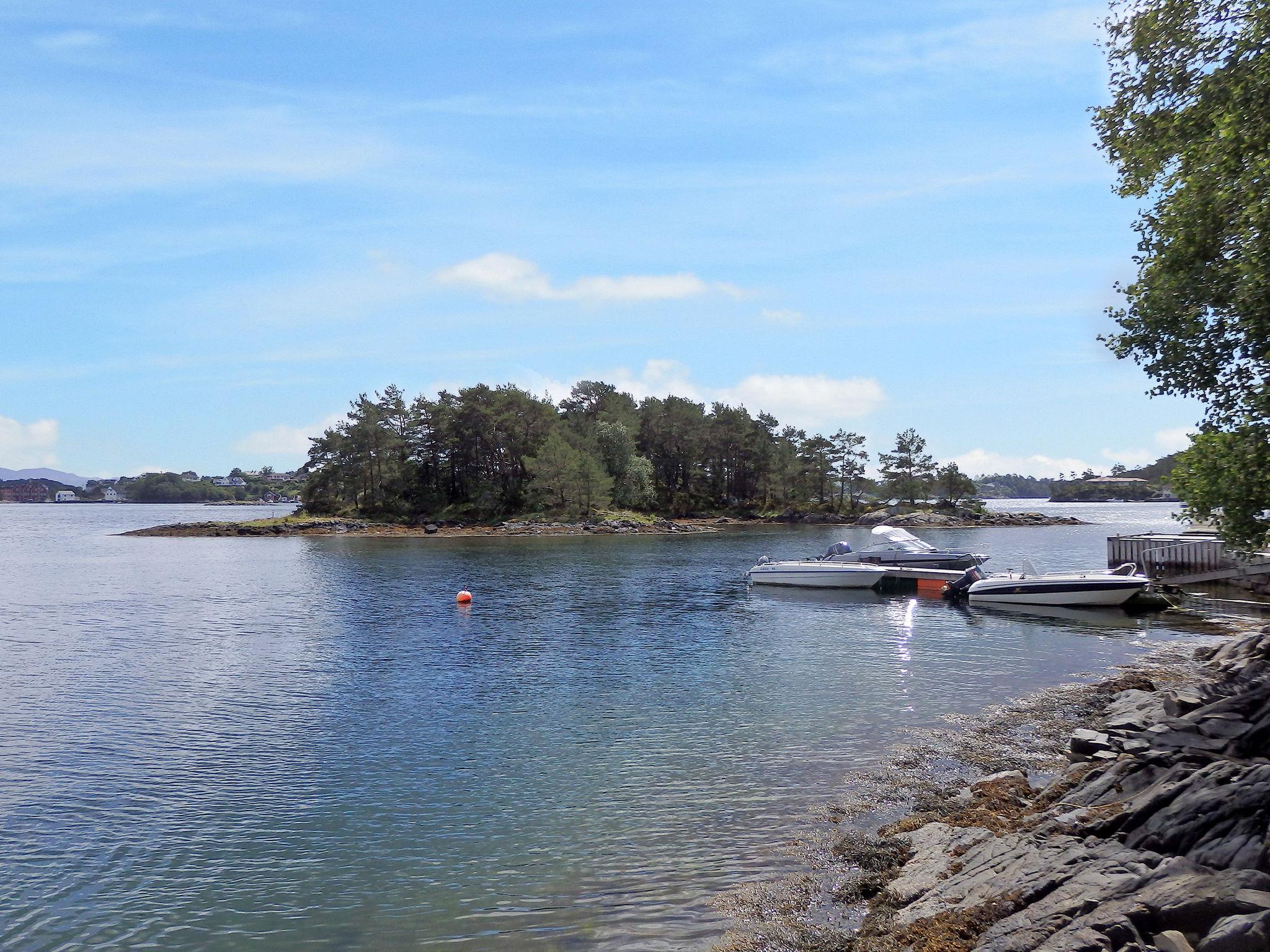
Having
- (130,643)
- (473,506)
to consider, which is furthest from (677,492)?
(130,643)

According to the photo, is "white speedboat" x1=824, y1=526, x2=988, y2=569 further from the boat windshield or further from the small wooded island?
the small wooded island

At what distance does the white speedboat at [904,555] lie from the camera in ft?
192

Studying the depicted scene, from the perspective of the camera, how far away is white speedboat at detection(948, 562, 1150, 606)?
43.3 m

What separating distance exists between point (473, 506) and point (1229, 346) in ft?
399

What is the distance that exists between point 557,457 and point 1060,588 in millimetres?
89174

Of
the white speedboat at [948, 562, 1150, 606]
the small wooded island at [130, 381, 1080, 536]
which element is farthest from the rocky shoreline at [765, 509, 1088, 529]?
the white speedboat at [948, 562, 1150, 606]

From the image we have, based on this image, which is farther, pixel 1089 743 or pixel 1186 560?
pixel 1186 560

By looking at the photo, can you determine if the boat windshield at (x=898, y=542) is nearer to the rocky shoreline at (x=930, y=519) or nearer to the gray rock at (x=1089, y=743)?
the gray rock at (x=1089, y=743)

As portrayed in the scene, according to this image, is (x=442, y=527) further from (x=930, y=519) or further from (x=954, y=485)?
(x=954, y=485)

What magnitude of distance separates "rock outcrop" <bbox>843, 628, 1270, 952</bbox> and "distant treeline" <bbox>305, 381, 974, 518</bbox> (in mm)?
113350

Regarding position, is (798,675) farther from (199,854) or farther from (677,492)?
(677,492)

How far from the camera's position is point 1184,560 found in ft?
157

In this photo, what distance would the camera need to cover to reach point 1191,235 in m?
18.3

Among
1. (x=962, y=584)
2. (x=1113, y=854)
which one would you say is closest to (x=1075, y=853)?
(x=1113, y=854)
